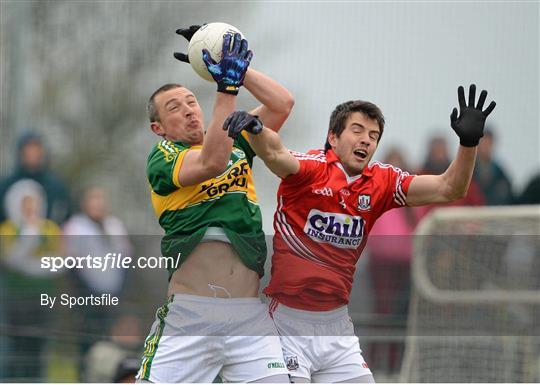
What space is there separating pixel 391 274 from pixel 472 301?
49 centimetres

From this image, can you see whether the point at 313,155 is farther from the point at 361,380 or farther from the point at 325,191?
the point at 361,380

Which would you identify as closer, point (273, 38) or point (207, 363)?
point (207, 363)

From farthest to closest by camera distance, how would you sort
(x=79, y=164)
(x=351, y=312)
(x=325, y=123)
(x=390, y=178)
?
(x=351, y=312), (x=79, y=164), (x=325, y=123), (x=390, y=178)

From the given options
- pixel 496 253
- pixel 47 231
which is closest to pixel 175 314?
pixel 47 231

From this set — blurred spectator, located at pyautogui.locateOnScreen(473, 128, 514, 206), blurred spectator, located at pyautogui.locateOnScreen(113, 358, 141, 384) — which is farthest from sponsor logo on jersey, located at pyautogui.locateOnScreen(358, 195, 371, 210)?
blurred spectator, located at pyautogui.locateOnScreen(473, 128, 514, 206)

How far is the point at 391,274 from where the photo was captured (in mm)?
5977

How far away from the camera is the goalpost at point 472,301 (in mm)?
6059

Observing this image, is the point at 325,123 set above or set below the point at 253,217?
above

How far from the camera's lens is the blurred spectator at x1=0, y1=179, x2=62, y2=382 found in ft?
16.9

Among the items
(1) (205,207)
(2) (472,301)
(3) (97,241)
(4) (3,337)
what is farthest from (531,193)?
(4) (3,337)

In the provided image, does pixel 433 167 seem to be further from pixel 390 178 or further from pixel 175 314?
pixel 175 314

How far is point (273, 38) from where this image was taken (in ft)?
17.4

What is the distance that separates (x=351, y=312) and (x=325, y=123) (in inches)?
45.3

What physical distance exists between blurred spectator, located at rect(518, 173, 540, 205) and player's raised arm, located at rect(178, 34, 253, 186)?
2215mm
